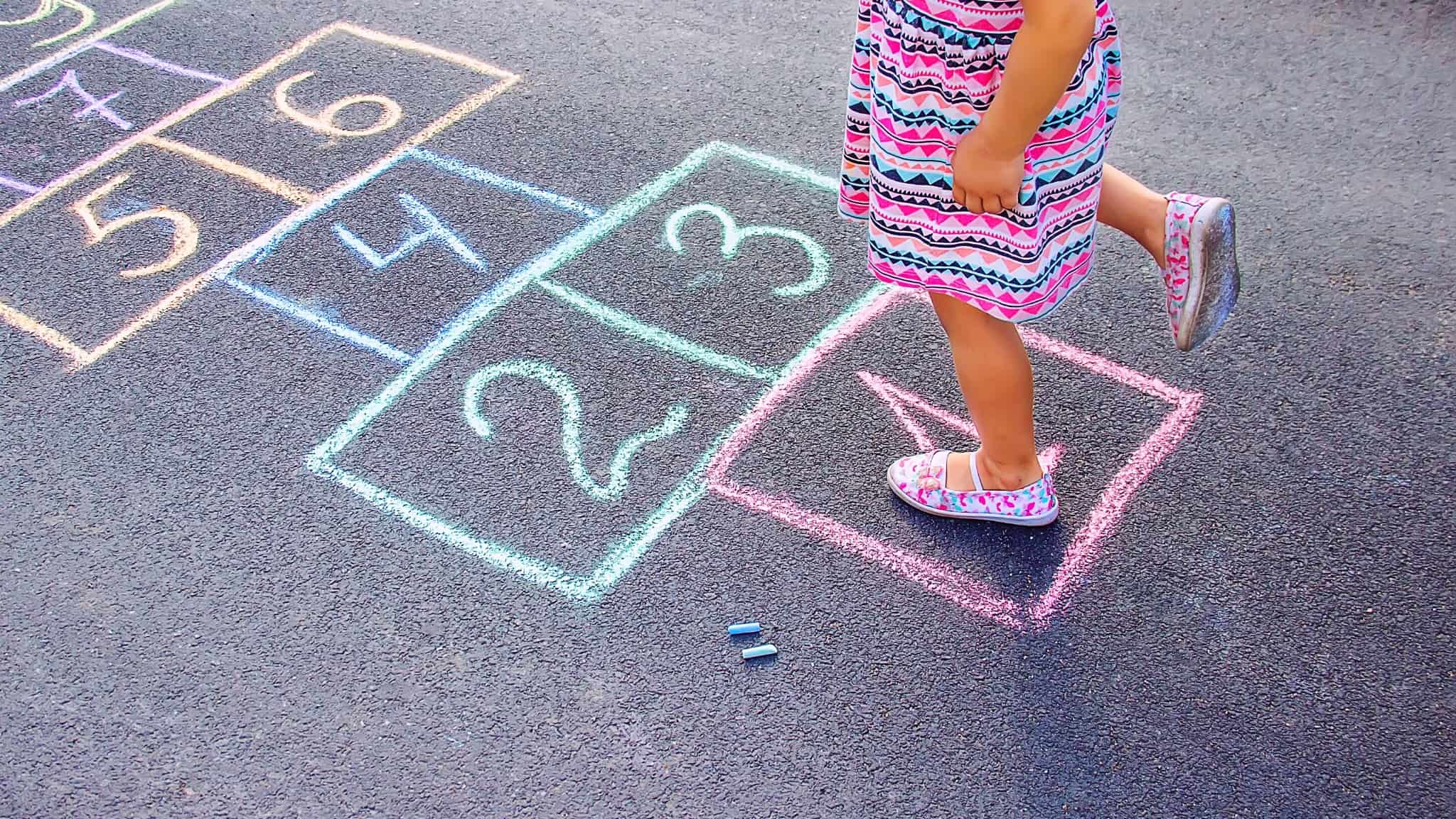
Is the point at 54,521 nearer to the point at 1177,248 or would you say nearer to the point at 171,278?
the point at 171,278

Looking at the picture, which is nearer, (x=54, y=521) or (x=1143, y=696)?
(x=1143, y=696)

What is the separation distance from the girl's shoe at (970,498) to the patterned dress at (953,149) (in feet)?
1.64

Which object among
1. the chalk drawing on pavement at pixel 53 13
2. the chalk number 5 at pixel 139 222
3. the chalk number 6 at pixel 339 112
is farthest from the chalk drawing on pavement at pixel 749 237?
the chalk drawing on pavement at pixel 53 13

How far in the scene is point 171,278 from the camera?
11.0 feet

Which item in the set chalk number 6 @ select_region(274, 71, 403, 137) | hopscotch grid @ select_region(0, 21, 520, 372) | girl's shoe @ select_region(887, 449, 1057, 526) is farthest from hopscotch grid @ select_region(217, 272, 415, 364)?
girl's shoe @ select_region(887, 449, 1057, 526)

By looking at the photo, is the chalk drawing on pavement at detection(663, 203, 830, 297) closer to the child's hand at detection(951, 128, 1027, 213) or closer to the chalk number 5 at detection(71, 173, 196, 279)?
the child's hand at detection(951, 128, 1027, 213)

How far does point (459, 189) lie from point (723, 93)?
0.96 m

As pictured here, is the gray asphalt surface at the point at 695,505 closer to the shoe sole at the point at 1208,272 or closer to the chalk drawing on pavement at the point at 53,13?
the shoe sole at the point at 1208,272

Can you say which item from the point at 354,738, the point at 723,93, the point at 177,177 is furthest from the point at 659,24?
the point at 354,738

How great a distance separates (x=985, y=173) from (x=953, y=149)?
0.32ft

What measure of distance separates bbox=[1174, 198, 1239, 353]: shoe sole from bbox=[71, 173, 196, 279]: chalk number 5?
2.70 m

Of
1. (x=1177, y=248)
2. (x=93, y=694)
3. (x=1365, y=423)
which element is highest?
(x=1177, y=248)

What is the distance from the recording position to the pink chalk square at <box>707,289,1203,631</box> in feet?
8.13

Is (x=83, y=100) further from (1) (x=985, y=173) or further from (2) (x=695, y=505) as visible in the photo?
(1) (x=985, y=173)
